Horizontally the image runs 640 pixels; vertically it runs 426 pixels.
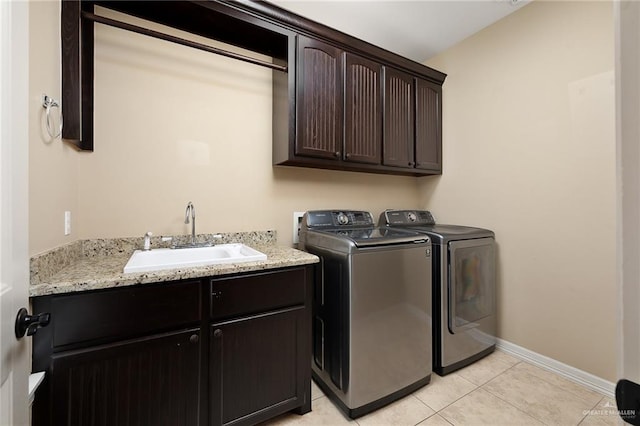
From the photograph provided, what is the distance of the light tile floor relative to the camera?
4.73 feet

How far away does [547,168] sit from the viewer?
1883mm

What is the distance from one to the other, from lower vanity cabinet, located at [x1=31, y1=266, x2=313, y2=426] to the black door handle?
43cm

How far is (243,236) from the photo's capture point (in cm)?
192

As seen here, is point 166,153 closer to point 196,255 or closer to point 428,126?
point 196,255

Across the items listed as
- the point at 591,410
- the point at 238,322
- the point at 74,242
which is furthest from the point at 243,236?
the point at 591,410

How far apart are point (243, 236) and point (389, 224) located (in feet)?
4.22

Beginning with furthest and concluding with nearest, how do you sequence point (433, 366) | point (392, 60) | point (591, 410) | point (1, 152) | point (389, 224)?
point (389, 224)
point (392, 60)
point (433, 366)
point (591, 410)
point (1, 152)

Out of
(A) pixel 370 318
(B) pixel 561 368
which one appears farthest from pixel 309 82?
(B) pixel 561 368

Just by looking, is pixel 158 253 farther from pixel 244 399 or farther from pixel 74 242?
pixel 244 399

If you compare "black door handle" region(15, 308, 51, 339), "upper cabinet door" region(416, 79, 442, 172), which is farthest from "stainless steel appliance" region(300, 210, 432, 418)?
"black door handle" region(15, 308, 51, 339)

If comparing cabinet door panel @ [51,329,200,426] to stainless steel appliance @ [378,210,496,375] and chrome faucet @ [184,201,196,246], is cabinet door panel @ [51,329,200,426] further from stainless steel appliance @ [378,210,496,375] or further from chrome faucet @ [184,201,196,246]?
stainless steel appliance @ [378,210,496,375]

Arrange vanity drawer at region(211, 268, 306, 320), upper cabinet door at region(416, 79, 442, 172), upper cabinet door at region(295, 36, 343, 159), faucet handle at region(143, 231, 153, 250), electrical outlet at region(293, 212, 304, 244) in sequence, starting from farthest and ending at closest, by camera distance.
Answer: upper cabinet door at region(416, 79, 442, 172) → electrical outlet at region(293, 212, 304, 244) → upper cabinet door at region(295, 36, 343, 159) → faucet handle at region(143, 231, 153, 250) → vanity drawer at region(211, 268, 306, 320)

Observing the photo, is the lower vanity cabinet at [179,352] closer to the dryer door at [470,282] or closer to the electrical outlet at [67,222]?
the electrical outlet at [67,222]

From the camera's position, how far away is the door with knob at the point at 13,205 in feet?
1.80
